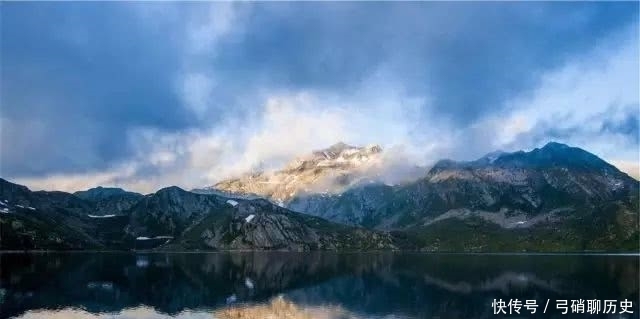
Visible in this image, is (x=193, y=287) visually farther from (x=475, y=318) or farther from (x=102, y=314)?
(x=475, y=318)

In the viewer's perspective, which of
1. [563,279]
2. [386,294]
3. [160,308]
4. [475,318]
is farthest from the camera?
[563,279]

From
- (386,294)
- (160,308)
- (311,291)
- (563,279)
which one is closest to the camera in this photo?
(160,308)

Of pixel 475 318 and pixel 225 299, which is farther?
pixel 225 299

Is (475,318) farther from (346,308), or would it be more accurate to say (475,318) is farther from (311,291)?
(311,291)

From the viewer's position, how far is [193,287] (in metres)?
143

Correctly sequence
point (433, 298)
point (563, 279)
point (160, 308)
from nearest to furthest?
point (160, 308), point (433, 298), point (563, 279)

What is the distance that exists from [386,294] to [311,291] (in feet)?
65.7

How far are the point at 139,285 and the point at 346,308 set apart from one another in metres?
→ 65.5

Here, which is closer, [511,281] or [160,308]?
[160,308]

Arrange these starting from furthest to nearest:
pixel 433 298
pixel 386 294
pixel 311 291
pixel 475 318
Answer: pixel 311 291 < pixel 386 294 < pixel 433 298 < pixel 475 318

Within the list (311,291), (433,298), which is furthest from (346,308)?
(311,291)

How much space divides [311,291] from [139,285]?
44.8m

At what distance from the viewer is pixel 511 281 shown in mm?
160625

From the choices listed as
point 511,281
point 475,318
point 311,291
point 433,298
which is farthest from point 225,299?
point 511,281
